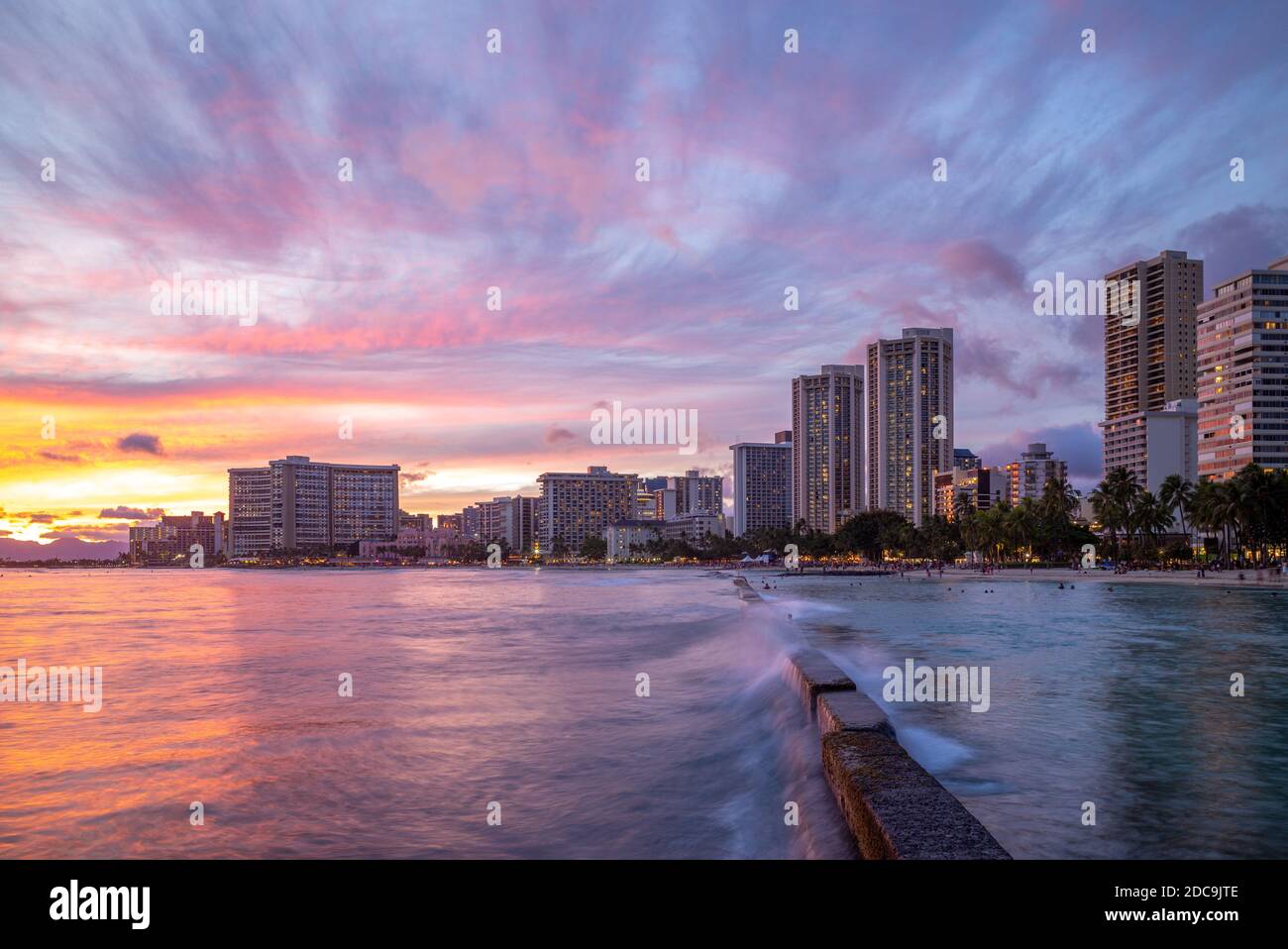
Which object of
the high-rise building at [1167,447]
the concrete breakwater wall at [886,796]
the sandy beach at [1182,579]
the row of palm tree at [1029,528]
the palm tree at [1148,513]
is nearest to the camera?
the concrete breakwater wall at [886,796]

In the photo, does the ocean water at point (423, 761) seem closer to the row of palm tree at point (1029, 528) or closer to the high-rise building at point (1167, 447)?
the row of palm tree at point (1029, 528)

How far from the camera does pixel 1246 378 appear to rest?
145 meters

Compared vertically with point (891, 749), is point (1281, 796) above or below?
below

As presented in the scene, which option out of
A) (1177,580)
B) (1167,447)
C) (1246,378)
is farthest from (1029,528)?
(1167,447)

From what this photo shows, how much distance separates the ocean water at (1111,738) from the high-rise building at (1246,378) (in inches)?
5794

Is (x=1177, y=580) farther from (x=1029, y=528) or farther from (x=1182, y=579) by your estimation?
(x=1029, y=528)

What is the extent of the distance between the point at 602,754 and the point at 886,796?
217 inches

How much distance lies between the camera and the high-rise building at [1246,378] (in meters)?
142

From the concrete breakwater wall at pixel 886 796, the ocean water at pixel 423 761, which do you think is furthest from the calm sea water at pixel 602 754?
the concrete breakwater wall at pixel 886 796
